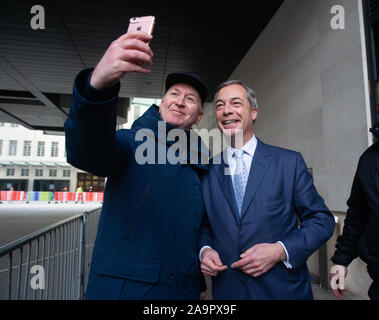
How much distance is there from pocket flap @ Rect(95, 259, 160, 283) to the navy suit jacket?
404mm

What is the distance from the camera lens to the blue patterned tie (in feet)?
5.41

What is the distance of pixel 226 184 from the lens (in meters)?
1.68

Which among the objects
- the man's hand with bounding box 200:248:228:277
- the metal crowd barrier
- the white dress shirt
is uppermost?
the white dress shirt

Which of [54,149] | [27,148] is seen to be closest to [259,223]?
[54,149]

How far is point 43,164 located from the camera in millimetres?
35844

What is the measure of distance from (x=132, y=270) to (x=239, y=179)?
89cm

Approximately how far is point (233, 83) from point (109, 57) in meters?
1.18

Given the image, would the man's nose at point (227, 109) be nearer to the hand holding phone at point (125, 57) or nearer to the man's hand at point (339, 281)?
the hand holding phone at point (125, 57)

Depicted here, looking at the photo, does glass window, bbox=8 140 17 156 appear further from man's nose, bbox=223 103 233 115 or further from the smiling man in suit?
the smiling man in suit

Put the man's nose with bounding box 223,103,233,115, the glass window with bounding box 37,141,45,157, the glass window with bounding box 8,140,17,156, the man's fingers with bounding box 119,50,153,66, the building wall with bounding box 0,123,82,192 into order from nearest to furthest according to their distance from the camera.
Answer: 1. the man's fingers with bounding box 119,50,153,66
2. the man's nose with bounding box 223,103,233,115
3. the building wall with bounding box 0,123,82,192
4. the glass window with bounding box 8,140,17,156
5. the glass window with bounding box 37,141,45,157

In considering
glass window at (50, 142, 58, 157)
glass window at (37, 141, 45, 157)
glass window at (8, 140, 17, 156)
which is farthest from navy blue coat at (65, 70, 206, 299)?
glass window at (8, 140, 17, 156)

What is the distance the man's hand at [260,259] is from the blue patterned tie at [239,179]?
1.02 ft
